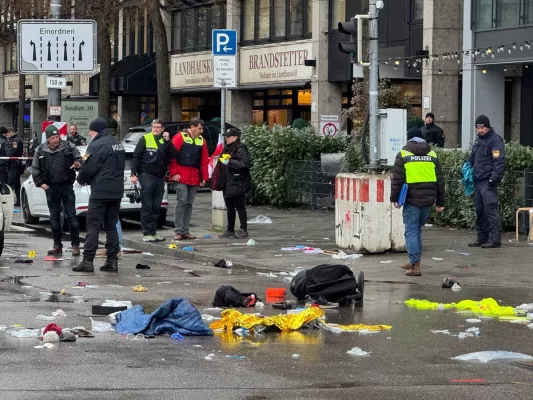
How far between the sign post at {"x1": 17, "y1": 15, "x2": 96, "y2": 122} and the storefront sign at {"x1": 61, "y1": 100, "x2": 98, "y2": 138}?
1214 cm

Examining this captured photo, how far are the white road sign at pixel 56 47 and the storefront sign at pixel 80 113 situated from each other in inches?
478

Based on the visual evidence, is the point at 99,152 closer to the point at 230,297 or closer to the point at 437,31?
the point at 230,297

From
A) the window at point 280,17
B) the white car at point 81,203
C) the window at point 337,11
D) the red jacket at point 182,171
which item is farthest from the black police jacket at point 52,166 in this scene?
the window at point 280,17

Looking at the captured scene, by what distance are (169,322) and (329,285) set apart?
2.43 metres

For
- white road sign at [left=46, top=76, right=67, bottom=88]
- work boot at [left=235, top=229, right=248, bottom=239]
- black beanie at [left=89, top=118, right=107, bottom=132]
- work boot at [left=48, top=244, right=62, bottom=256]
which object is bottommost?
work boot at [left=48, top=244, right=62, bottom=256]

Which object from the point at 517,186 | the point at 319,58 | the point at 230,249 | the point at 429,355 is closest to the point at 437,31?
the point at 319,58

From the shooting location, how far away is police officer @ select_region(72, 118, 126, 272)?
1484cm

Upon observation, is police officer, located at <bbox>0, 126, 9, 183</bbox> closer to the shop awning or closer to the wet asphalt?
the wet asphalt

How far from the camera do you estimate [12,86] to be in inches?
2506

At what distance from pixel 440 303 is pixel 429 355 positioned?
10.1 ft

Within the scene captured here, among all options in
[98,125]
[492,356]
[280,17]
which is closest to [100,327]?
[492,356]

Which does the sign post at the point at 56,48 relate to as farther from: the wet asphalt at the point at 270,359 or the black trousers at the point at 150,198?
the wet asphalt at the point at 270,359

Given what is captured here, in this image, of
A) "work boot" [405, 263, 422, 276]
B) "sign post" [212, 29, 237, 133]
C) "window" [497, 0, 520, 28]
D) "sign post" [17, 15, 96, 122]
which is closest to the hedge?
"sign post" [17, 15, 96, 122]

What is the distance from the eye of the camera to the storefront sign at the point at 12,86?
6247cm
